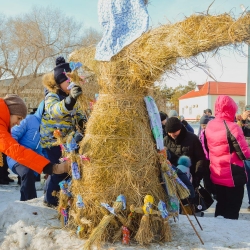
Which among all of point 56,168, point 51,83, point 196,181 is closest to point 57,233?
point 56,168

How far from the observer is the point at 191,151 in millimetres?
4406

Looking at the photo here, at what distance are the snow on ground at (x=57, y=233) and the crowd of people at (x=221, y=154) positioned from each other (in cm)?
49

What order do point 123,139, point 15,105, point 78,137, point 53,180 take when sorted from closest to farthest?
point 123,139 → point 78,137 → point 15,105 → point 53,180

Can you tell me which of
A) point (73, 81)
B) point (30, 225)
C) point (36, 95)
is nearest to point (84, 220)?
point (30, 225)

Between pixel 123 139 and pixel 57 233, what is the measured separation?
1.06 metres

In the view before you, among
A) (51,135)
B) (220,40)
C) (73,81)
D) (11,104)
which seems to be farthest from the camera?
(51,135)

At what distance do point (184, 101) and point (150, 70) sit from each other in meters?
50.8

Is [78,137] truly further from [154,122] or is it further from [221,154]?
[221,154]

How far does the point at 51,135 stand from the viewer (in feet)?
11.4

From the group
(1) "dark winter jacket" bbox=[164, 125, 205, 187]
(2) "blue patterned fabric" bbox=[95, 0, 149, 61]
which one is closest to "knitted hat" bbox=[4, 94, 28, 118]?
(2) "blue patterned fabric" bbox=[95, 0, 149, 61]

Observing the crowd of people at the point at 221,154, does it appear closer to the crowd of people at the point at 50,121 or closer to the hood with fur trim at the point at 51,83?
the crowd of people at the point at 50,121

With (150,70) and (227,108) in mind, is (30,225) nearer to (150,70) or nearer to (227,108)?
(150,70)

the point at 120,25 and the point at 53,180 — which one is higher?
the point at 120,25

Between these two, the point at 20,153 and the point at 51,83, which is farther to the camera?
the point at 51,83
